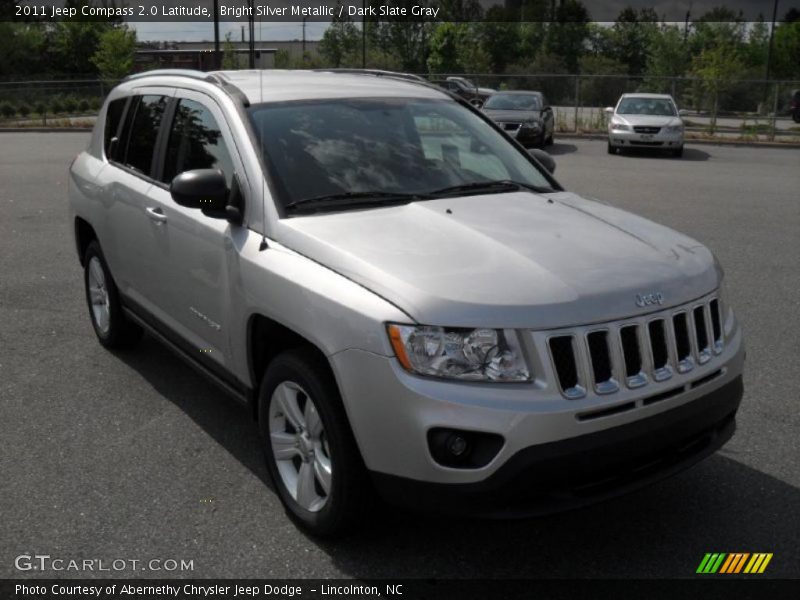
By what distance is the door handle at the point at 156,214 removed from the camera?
4747 millimetres

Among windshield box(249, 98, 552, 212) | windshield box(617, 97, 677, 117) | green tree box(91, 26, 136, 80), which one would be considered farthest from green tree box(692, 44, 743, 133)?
green tree box(91, 26, 136, 80)

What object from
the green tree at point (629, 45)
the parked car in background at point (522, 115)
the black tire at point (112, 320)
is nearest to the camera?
the black tire at point (112, 320)

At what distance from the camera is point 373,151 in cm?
443

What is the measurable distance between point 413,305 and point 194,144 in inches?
83.6

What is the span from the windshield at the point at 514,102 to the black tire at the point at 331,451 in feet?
71.5

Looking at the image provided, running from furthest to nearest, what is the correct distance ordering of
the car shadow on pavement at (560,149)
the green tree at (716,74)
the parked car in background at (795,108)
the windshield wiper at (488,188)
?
the parked car in background at (795,108) → the green tree at (716,74) → the car shadow on pavement at (560,149) → the windshield wiper at (488,188)

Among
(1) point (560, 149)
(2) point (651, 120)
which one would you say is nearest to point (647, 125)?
(2) point (651, 120)

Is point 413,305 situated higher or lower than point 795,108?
higher

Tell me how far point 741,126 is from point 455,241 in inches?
1154

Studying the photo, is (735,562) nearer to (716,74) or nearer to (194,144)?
(194,144)

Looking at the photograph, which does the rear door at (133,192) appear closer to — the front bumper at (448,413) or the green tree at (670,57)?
the front bumper at (448,413)

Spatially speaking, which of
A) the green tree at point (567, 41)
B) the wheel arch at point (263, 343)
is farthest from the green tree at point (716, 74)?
the green tree at point (567, 41)

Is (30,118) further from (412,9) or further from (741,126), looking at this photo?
(741,126)

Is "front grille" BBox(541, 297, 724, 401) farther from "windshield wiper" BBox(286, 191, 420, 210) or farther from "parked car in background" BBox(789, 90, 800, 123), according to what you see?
"parked car in background" BBox(789, 90, 800, 123)
